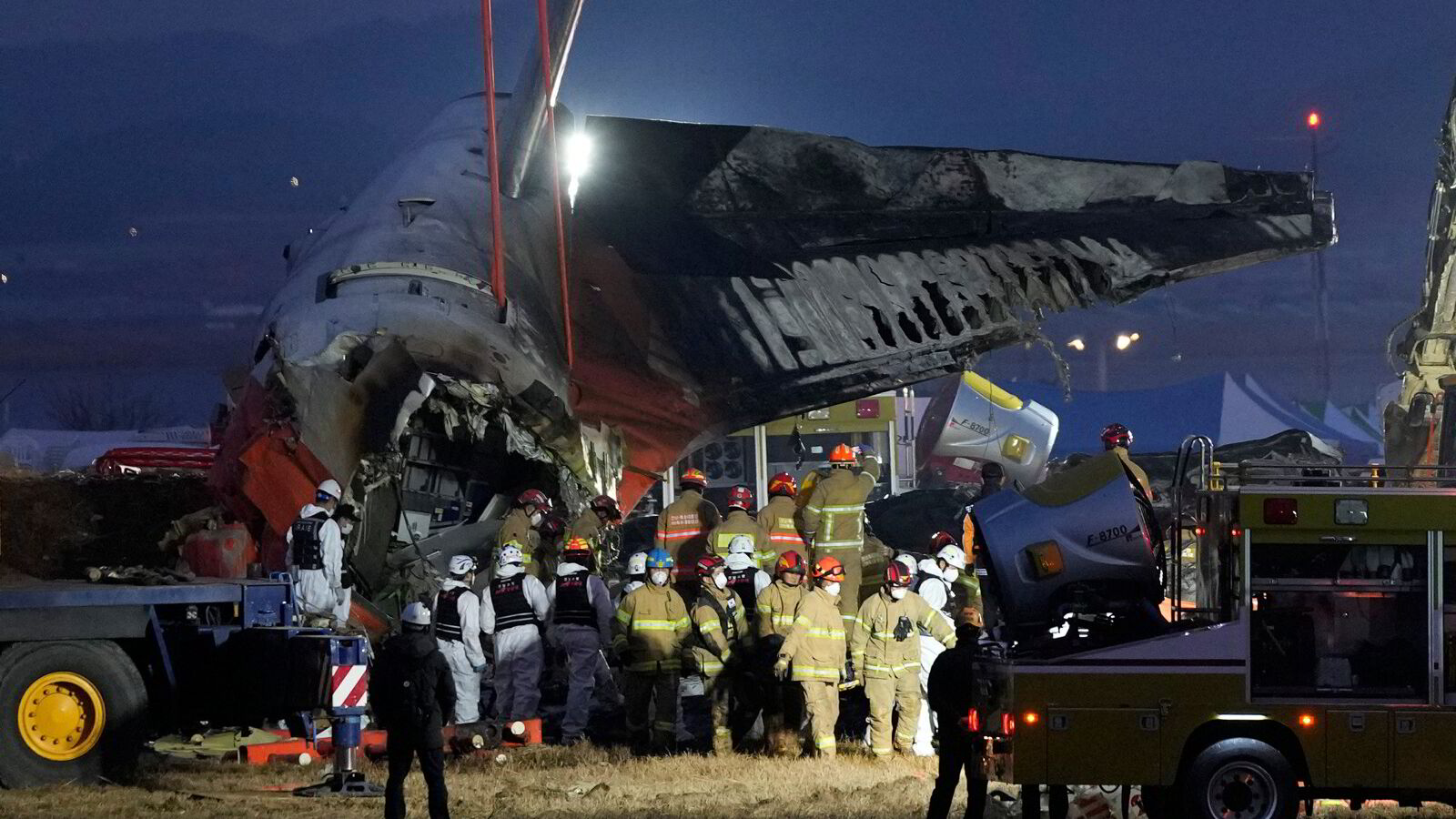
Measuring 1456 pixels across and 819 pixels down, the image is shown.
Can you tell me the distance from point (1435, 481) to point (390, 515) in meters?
10.9

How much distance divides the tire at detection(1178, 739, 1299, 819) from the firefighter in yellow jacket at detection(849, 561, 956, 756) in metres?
5.44

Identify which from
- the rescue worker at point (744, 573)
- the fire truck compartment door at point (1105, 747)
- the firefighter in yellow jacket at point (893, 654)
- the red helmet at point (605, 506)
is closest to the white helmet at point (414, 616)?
the fire truck compartment door at point (1105, 747)

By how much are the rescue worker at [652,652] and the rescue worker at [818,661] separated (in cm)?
125

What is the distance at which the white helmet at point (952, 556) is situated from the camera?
55.1 feet

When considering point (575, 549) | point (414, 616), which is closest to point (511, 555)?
point (575, 549)

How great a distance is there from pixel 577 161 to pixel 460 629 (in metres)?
8.56

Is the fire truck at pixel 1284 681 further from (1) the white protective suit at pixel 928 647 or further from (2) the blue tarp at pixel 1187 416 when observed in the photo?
(2) the blue tarp at pixel 1187 416

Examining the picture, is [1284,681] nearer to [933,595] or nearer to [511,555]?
[933,595]

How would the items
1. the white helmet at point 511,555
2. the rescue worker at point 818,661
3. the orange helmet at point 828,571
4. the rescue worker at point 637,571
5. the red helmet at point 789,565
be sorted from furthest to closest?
the rescue worker at point 637,571 < the white helmet at point 511,555 < the red helmet at point 789,565 < the orange helmet at point 828,571 < the rescue worker at point 818,661

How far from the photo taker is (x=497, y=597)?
16422 millimetres

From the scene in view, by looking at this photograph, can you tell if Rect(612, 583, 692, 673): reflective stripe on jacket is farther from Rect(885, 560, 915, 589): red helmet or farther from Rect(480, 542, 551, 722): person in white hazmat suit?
Rect(885, 560, 915, 589): red helmet

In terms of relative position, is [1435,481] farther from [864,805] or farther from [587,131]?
[587,131]

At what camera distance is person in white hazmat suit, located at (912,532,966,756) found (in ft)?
51.3

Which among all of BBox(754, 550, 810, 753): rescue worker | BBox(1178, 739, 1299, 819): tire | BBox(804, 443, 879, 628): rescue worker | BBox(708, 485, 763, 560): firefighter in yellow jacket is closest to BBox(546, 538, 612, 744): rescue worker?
BBox(708, 485, 763, 560): firefighter in yellow jacket
